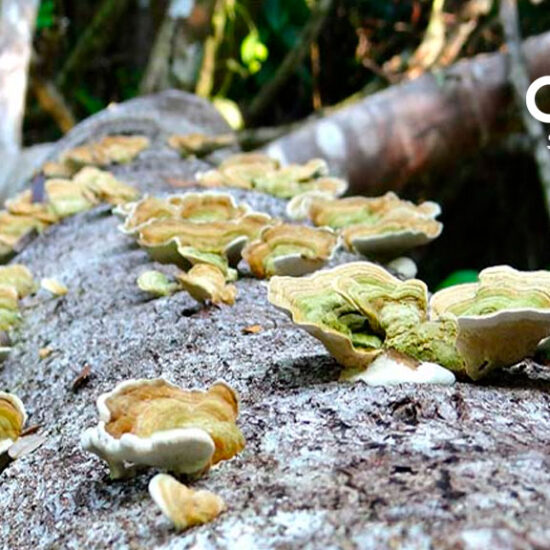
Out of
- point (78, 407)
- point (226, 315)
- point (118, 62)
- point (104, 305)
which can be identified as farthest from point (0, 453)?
point (118, 62)

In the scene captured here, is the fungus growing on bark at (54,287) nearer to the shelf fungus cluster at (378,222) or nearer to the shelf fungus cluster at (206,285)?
the shelf fungus cluster at (206,285)

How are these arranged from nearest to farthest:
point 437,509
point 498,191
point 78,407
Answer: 1. point 437,509
2. point 78,407
3. point 498,191

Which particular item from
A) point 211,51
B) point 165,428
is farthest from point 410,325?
point 211,51

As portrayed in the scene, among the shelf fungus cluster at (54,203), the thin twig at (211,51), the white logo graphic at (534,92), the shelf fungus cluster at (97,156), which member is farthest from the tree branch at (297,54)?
the shelf fungus cluster at (54,203)

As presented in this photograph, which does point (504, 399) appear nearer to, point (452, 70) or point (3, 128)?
point (452, 70)

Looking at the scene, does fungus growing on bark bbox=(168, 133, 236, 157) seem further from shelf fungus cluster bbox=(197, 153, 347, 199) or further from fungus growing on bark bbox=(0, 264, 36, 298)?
fungus growing on bark bbox=(0, 264, 36, 298)

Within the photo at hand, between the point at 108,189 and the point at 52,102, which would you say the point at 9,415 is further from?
the point at 52,102

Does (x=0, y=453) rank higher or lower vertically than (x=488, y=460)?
lower
